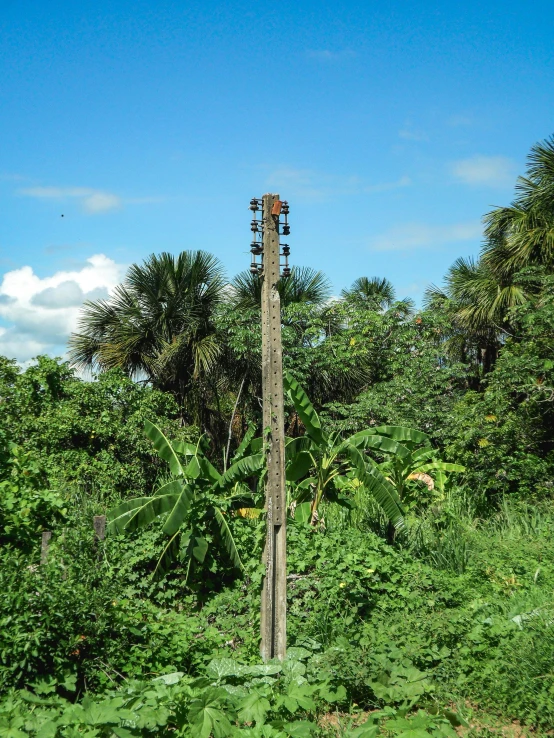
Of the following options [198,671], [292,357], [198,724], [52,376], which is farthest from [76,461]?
[198,724]

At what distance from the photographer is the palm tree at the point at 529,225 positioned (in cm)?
1586

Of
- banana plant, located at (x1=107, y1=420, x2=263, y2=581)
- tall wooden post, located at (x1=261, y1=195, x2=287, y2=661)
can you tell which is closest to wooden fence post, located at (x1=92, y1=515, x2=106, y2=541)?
banana plant, located at (x1=107, y1=420, x2=263, y2=581)

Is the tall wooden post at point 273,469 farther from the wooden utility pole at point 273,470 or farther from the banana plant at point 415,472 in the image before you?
the banana plant at point 415,472

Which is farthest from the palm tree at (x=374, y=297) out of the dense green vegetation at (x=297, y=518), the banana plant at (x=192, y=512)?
the banana plant at (x=192, y=512)

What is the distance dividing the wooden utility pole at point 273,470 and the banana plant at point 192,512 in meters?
1.55

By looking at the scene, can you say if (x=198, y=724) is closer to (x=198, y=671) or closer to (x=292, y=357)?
(x=198, y=671)

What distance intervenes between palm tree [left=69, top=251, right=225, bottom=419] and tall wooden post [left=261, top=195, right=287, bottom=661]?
Answer: 946 centimetres

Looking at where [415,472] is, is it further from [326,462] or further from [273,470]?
[273,470]

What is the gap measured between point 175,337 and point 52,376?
11.4ft

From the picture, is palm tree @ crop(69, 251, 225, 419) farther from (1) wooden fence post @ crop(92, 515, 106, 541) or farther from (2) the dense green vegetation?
(1) wooden fence post @ crop(92, 515, 106, 541)

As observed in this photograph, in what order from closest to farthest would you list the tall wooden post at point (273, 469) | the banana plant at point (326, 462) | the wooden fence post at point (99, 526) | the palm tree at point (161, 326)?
1. the tall wooden post at point (273, 469)
2. the wooden fence post at point (99, 526)
3. the banana plant at point (326, 462)
4. the palm tree at point (161, 326)

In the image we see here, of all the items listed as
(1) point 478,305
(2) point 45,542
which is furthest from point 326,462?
(1) point 478,305

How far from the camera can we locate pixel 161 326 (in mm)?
17500

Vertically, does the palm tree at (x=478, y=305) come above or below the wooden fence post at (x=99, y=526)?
above
